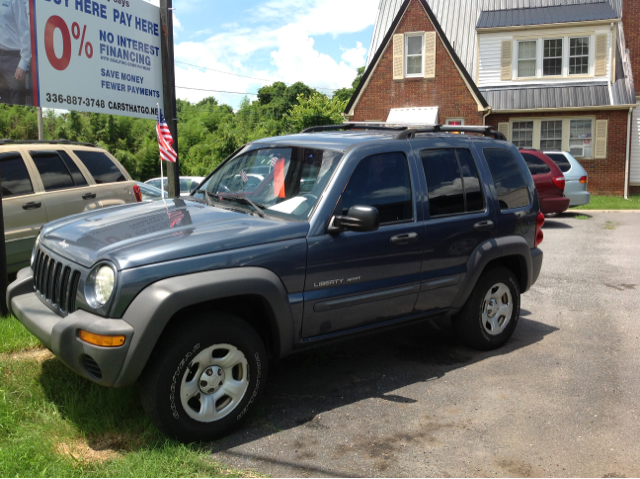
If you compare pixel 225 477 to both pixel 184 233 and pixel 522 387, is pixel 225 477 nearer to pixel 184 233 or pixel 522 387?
pixel 184 233

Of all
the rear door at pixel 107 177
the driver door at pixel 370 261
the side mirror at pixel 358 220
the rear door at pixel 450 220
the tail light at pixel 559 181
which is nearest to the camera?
the side mirror at pixel 358 220

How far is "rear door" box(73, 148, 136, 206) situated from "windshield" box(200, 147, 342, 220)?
348 cm

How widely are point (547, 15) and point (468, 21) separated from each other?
4.70 m

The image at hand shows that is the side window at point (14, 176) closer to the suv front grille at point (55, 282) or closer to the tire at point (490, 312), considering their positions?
the suv front grille at point (55, 282)

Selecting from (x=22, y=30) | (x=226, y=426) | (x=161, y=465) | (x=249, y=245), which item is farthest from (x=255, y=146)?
(x=22, y=30)

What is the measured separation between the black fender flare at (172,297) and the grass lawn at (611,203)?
1623 centimetres

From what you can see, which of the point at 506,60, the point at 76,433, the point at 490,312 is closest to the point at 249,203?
the point at 76,433

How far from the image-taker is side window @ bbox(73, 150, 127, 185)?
827 centimetres

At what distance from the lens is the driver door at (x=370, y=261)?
4352 mm

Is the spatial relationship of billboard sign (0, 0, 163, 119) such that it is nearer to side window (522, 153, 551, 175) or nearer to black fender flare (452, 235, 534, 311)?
black fender flare (452, 235, 534, 311)

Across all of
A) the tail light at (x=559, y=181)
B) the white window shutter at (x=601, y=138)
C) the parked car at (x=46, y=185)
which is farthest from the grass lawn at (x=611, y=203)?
the parked car at (x=46, y=185)

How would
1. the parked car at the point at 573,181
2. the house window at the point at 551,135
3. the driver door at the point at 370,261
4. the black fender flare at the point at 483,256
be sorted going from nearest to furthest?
the driver door at the point at 370,261 → the black fender flare at the point at 483,256 → the parked car at the point at 573,181 → the house window at the point at 551,135

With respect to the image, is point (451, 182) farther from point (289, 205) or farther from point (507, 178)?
point (289, 205)

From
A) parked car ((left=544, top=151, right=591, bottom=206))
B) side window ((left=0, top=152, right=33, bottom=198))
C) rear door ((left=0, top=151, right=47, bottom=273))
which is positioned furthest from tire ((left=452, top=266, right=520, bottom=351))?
parked car ((left=544, top=151, right=591, bottom=206))
